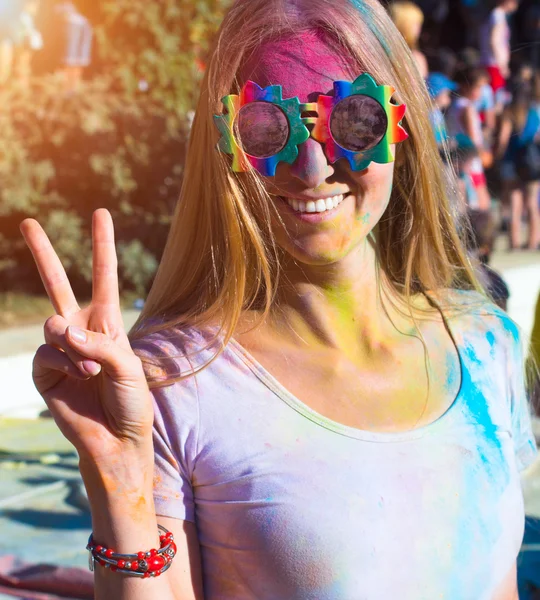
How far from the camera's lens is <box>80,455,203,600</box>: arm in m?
1.30

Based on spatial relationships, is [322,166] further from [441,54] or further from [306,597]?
[441,54]

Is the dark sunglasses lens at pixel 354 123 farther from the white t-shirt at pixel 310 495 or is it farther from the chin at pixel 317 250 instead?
the white t-shirt at pixel 310 495

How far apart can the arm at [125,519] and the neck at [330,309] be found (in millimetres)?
424

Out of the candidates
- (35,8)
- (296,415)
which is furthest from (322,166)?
(35,8)

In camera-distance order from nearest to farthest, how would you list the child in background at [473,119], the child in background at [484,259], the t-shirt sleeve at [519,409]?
the t-shirt sleeve at [519,409]
the child in background at [484,259]
the child in background at [473,119]

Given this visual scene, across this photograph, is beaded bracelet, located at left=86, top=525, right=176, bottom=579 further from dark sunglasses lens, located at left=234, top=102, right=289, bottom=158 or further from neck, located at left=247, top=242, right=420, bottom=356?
dark sunglasses lens, located at left=234, top=102, right=289, bottom=158

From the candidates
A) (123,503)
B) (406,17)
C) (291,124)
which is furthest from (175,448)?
(406,17)

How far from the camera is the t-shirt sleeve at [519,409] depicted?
68.7 inches

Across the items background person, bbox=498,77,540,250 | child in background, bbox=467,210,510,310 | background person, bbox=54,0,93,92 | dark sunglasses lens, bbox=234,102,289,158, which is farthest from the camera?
background person, bbox=498,77,540,250

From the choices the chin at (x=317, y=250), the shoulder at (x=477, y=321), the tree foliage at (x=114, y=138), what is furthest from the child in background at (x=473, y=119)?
the chin at (x=317, y=250)

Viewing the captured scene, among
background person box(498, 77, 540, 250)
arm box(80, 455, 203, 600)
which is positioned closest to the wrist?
arm box(80, 455, 203, 600)

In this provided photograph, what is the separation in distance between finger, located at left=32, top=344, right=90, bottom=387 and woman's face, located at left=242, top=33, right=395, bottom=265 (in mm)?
470

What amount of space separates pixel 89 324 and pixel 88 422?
0.15 metres

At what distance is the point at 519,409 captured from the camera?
5.78 feet
